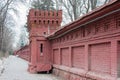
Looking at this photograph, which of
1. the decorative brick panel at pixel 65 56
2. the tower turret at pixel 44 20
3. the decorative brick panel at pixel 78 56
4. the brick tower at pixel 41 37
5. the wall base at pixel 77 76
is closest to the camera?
the wall base at pixel 77 76

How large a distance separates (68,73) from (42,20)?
951cm

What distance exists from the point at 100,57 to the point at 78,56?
3.54m

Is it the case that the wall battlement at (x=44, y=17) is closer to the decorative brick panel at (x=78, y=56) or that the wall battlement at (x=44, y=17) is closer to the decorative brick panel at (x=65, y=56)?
the decorative brick panel at (x=65, y=56)

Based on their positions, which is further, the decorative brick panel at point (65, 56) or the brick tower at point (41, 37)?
the brick tower at point (41, 37)

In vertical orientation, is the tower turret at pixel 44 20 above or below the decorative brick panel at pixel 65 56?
above

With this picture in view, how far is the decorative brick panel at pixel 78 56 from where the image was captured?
14274 mm

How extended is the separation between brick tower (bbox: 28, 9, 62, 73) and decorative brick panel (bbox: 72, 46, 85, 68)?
7076mm

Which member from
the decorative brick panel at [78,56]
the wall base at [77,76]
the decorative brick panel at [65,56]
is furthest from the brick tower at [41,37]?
the decorative brick panel at [78,56]

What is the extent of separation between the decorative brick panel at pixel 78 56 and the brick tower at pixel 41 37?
279 inches

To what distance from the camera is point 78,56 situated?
49.6ft

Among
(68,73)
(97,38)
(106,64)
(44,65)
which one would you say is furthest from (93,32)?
(44,65)

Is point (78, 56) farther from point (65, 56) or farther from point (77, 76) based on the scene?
point (65, 56)

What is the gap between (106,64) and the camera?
35.8 feet

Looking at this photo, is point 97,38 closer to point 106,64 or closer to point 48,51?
point 106,64
